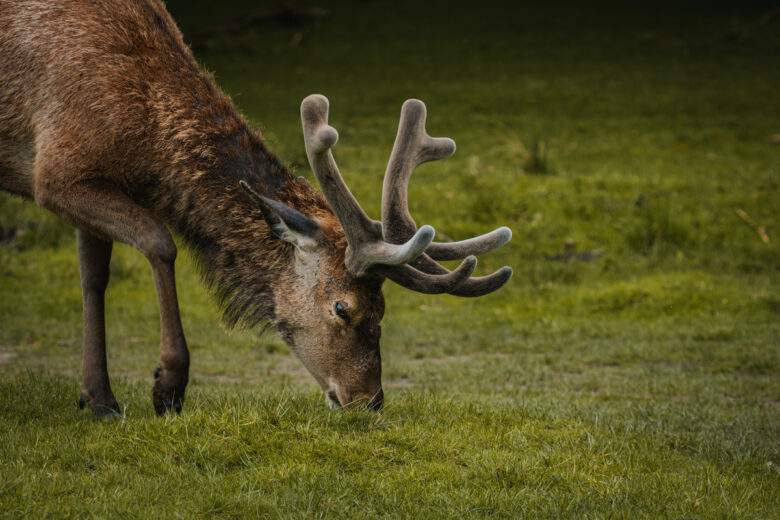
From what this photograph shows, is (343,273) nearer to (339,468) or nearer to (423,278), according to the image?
(423,278)

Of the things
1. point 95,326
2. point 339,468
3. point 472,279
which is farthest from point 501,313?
point 339,468

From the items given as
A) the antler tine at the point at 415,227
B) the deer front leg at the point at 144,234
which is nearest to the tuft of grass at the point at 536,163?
the antler tine at the point at 415,227

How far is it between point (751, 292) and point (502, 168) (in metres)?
5.84

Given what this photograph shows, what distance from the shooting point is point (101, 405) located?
23.4 feet

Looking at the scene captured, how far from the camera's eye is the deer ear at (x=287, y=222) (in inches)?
265

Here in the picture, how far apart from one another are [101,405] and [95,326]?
1.94ft

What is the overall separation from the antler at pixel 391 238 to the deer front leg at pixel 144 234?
3.39 ft

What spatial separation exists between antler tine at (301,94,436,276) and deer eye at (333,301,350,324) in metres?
0.22

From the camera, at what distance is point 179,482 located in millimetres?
5609

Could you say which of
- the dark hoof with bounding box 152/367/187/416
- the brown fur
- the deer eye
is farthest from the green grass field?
the deer eye

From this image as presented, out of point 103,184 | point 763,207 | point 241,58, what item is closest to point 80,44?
point 103,184

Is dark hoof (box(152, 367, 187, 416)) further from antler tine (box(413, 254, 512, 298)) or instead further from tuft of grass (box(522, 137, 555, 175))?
tuft of grass (box(522, 137, 555, 175))

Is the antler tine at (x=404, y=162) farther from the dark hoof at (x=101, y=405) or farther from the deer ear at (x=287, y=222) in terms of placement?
the dark hoof at (x=101, y=405)

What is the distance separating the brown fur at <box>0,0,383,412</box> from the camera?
22.0 feet
